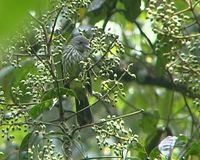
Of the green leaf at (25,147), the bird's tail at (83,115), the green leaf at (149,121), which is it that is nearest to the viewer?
the green leaf at (25,147)

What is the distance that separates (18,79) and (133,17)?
1.25m

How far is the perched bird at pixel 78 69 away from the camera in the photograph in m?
1.97

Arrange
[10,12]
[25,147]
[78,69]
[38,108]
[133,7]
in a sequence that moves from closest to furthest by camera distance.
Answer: [10,12], [38,108], [25,147], [78,69], [133,7]

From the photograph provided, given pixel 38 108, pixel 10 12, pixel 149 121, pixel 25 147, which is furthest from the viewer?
pixel 149 121

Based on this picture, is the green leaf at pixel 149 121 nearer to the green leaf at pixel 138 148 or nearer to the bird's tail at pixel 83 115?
the bird's tail at pixel 83 115

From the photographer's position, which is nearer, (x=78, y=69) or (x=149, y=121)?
(x=78, y=69)

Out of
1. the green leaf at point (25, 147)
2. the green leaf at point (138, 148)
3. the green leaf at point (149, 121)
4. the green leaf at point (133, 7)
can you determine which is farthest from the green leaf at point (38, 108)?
the green leaf at point (149, 121)

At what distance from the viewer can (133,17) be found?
3109 mm

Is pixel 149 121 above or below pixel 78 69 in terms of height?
below

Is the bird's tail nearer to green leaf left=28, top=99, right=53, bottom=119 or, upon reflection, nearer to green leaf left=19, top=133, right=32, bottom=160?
green leaf left=19, top=133, right=32, bottom=160

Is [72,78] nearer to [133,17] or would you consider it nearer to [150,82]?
[133,17]

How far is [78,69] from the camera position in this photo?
6.74ft

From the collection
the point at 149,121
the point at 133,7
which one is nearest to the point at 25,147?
the point at 133,7

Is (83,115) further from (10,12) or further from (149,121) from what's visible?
(10,12)
